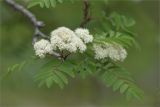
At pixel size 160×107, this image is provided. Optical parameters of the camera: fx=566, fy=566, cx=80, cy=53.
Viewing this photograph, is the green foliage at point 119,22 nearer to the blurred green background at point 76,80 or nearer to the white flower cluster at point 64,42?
the white flower cluster at point 64,42

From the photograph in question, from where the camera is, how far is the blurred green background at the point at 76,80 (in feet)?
22.9

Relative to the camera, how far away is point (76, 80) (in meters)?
9.10

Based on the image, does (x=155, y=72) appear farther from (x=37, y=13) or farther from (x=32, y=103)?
(x=37, y=13)

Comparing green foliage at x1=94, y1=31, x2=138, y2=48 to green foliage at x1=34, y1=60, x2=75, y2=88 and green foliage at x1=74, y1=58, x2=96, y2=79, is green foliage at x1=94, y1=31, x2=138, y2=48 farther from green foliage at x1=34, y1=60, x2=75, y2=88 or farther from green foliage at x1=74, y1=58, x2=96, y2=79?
green foliage at x1=34, y1=60, x2=75, y2=88

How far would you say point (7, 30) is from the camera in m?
7.17

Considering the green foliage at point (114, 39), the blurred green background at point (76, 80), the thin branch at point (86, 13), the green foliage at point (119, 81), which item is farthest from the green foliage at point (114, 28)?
the blurred green background at point (76, 80)

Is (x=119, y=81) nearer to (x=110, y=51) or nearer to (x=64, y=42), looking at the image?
(x=110, y=51)

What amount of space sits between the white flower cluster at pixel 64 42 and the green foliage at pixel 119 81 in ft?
0.86

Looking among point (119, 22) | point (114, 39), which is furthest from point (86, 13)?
point (114, 39)

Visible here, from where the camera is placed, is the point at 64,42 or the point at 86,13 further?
the point at 86,13

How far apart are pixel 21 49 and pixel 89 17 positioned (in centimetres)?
257

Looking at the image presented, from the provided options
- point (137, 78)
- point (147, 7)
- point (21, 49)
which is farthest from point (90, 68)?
point (137, 78)

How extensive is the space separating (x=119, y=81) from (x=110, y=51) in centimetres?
22

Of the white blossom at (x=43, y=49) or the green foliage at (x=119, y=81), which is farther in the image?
the green foliage at (x=119, y=81)
